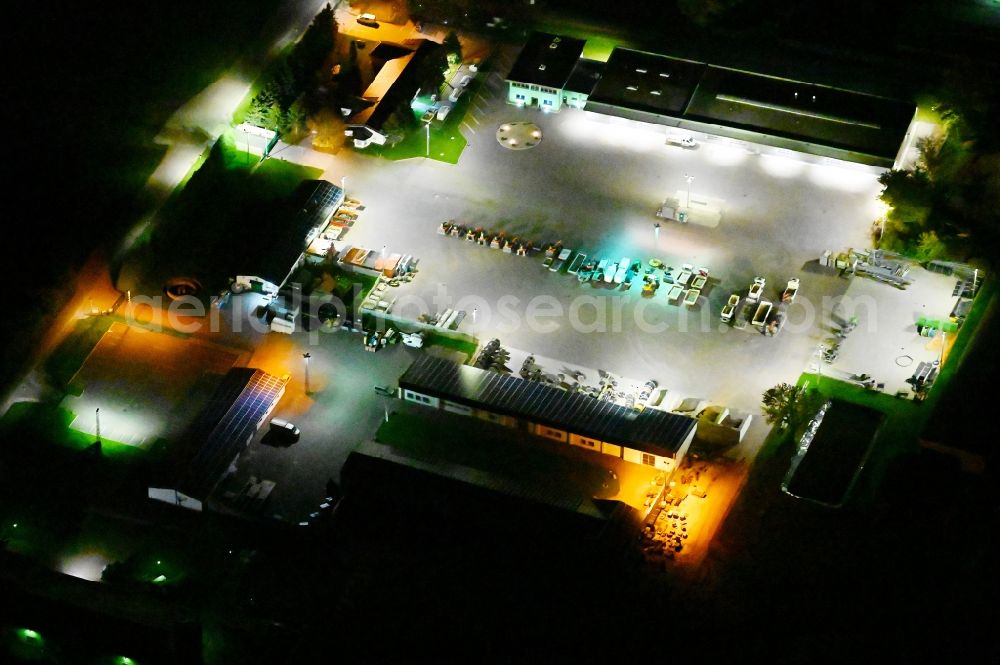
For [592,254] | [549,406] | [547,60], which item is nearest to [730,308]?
[592,254]

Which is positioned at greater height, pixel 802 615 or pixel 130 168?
pixel 130 168

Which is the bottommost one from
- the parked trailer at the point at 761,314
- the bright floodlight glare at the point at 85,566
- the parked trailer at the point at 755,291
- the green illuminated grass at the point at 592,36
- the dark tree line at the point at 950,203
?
the bright floodlight glare at the point at 85,566

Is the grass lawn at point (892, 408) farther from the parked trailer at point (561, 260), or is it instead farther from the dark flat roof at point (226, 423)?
the dark flat roof at point (226, 423)

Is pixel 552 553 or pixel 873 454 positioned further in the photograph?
pixel 873 454

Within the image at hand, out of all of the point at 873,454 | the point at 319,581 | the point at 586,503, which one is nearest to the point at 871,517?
the point at 873,454

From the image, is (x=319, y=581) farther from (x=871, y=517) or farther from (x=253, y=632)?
(x=871, y=517)

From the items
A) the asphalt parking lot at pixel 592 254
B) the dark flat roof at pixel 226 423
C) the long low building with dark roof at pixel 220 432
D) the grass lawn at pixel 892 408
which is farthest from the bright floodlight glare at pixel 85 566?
the grass lawn at pixel 892 408
